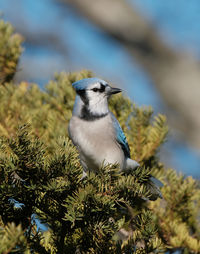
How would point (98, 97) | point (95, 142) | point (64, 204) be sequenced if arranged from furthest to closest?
1. point (98, 97)
2. point (95, 142)
3. point (64, 204)

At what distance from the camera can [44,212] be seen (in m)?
1.13

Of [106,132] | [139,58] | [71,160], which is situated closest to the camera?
[71,160]

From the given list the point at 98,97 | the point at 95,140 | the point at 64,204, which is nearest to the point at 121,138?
the point at 95,140

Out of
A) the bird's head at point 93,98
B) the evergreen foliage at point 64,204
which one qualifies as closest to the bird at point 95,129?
the bird's head at point 93,98

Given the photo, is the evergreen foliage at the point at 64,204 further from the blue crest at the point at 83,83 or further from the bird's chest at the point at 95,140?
the blue crest at the point at 83,83

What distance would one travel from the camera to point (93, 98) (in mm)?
2133

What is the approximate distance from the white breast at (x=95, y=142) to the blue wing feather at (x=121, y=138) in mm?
24

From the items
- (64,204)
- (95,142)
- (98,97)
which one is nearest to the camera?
(64,204)

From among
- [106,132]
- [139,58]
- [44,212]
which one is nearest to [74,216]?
[44,212]

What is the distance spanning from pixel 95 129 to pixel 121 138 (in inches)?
5.7

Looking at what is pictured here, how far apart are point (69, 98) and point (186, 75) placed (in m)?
3.44

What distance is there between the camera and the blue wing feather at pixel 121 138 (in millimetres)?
1927

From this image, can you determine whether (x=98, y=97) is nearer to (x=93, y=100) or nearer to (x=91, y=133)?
(x=93, y=100)

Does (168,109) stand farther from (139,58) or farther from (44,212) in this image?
(44,212)
